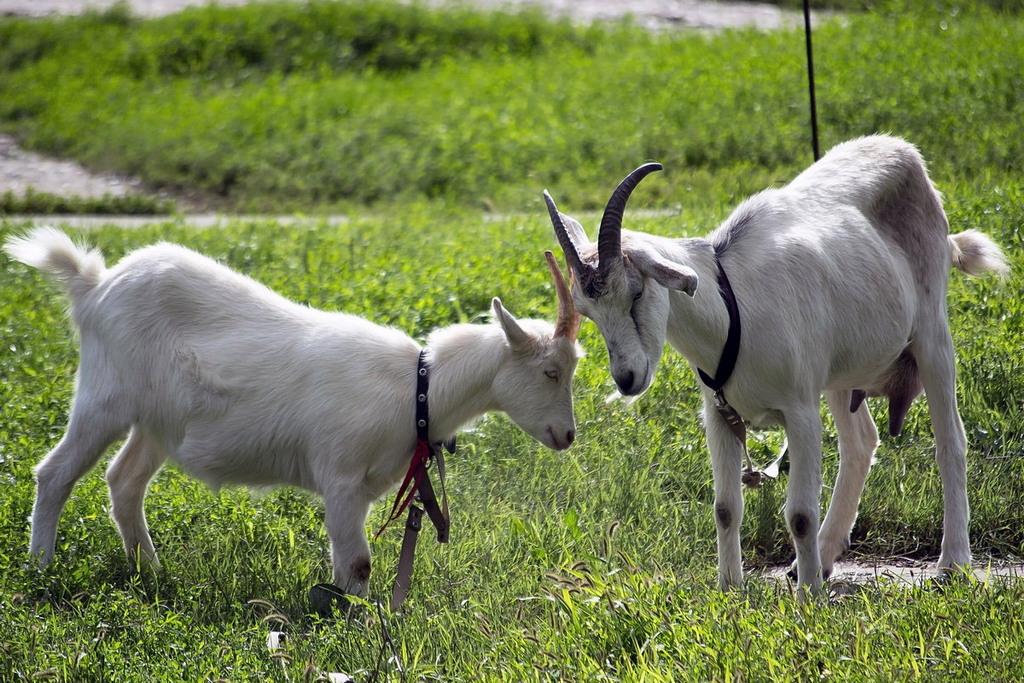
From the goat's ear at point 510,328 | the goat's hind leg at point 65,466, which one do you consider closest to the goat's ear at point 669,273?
the goat's ear at point 510,328

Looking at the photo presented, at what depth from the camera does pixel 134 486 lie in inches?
186

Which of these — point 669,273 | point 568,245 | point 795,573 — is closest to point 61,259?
point 568,245

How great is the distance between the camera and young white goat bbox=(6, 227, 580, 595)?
4281 mm

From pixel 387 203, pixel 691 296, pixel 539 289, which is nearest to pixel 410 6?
pixel 387 203

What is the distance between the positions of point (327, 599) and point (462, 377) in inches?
40.0

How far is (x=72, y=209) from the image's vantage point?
1142cm

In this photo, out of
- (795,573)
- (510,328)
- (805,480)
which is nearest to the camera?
(805,480)

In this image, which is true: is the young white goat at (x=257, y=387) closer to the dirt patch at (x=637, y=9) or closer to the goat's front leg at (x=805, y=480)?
the goat's front leg at (x=805, y=480)

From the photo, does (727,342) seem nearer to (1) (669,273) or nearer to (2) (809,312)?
(2) (809,312)

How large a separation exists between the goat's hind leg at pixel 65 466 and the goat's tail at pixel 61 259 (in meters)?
0.57

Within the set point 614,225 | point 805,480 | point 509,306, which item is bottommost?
point 509,306

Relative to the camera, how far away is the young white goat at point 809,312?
3658mm

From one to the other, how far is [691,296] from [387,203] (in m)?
7.79

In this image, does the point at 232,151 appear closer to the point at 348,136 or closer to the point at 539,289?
the point at 348,136
